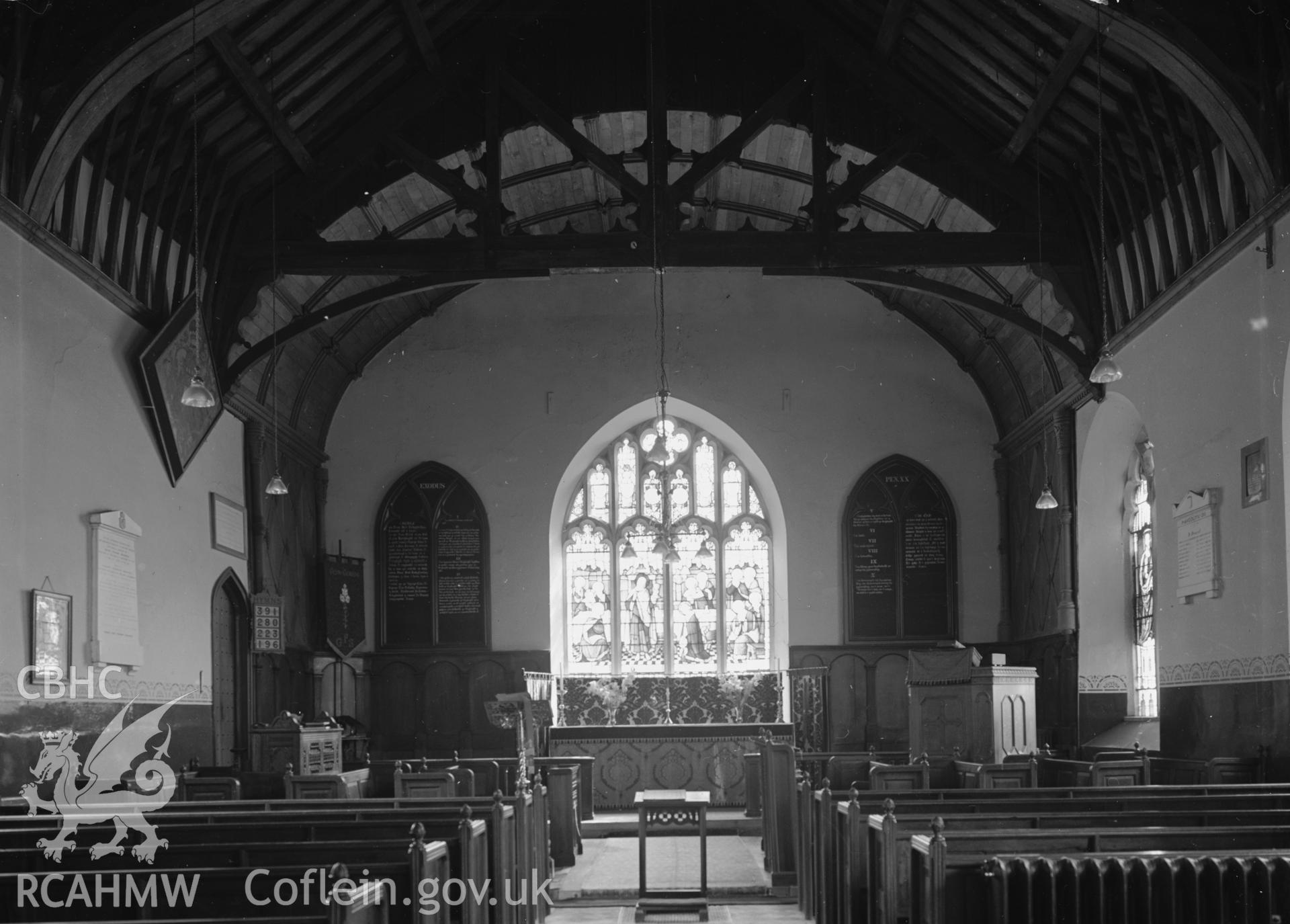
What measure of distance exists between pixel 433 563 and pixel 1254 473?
34.0 ft

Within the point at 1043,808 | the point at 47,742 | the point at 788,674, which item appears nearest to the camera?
the point at 1043,808

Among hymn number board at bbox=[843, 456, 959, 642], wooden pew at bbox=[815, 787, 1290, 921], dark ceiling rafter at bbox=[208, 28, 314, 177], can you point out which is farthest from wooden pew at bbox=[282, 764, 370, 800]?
hymn number board at bbox=[843, 456, 959, 642]

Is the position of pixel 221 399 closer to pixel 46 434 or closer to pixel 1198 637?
pixel 46 434

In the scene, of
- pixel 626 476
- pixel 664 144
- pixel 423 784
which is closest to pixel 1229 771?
pixel 423 784

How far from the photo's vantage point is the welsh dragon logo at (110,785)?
20.7 feet

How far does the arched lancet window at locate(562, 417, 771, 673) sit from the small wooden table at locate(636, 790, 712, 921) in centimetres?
824

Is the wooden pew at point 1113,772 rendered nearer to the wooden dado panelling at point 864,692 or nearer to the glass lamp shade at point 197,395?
the wooden dado panelling at point 864,692

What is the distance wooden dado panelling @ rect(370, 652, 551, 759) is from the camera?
17.3m

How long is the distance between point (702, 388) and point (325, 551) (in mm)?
4968

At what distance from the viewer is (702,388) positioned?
58.9ft

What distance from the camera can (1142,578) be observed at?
14242mm

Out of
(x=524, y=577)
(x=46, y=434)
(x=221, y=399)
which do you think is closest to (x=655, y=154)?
(x=221, y=399)

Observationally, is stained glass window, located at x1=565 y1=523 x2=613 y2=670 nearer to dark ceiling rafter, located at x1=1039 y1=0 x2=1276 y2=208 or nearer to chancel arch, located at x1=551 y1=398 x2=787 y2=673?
chancel arch, located at x1=551 y1=398 x2=787 y2=673

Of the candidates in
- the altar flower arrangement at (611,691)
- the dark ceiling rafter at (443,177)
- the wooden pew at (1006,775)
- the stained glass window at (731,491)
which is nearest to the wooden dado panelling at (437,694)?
the altar flower arrangement at (611,691)
